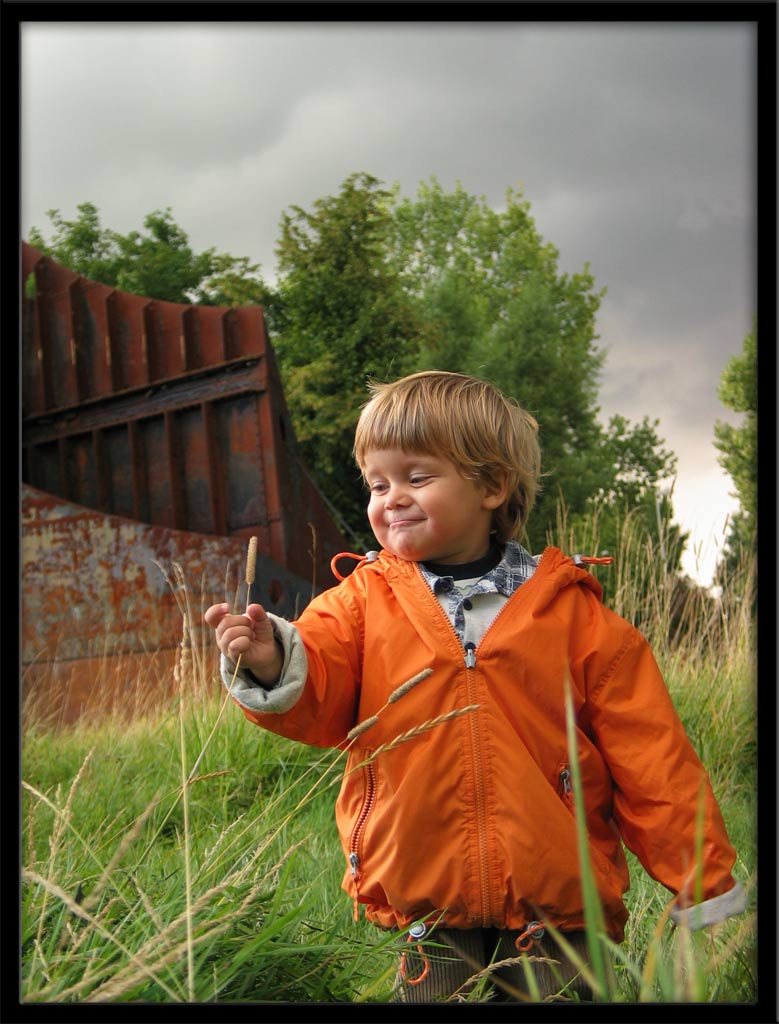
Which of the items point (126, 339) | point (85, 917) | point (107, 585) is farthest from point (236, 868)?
point (126, 339)

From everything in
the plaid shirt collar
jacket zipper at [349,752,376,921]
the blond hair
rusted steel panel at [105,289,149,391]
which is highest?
rusted steel panel at [105,289,149,391]

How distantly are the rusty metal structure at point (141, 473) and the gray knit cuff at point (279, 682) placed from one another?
12.8ft

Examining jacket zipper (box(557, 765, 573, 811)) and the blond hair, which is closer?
jacket zipper (box(557, 765, 573, 811))

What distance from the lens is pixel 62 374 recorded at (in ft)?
22.4

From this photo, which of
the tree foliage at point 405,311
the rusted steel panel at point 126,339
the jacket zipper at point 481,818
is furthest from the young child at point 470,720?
the rusted steel panel at point 126,339

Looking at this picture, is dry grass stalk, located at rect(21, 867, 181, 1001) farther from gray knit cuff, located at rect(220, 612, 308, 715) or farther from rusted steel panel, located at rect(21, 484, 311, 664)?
rusted steel panel, located at rect(21, 484, 311, 664)

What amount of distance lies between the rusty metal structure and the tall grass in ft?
1.55

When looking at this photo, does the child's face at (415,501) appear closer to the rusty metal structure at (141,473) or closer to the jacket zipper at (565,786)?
the jacket zipper at (565,786)

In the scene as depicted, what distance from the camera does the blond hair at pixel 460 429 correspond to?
1.74 m

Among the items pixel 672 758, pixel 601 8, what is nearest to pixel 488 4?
pixel 601 8

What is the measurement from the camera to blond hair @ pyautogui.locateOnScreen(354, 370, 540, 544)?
1.74 metres

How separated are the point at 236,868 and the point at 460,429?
926mm

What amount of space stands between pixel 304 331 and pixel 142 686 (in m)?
3.52

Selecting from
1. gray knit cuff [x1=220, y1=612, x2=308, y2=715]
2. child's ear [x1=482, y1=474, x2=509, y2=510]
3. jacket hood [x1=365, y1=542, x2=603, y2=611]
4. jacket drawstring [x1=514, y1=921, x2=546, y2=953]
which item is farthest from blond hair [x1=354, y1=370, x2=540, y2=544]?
jacket drawstring [x1=514, y1=921, x2=546, y2=953]
